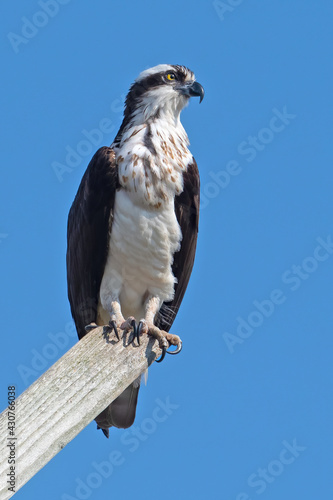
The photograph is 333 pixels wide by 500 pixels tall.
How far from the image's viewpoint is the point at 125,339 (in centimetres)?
333

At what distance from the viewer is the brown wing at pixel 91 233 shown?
6.03 metres

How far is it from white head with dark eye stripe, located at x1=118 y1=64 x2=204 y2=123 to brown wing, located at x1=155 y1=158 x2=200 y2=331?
1.84ft

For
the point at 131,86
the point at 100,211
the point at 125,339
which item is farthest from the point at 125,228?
the point at 125,339

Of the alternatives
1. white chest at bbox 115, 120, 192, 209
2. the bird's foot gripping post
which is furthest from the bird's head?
the bird's foot gripping post

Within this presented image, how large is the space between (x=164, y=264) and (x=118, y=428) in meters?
1.47

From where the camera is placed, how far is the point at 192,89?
6664 millimetres

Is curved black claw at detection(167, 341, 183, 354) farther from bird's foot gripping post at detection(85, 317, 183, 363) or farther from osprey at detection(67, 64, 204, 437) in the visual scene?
osprey at detection(67, 64, 204, 437)

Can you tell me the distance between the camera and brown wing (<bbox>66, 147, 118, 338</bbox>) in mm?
6031

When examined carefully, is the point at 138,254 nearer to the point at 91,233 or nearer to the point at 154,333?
the point at 91,233

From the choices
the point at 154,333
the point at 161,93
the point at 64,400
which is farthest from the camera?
the point at 161,93

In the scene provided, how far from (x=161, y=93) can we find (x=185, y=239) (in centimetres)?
126

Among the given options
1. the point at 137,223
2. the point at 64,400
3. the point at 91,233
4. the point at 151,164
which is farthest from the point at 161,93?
the point at 64,400

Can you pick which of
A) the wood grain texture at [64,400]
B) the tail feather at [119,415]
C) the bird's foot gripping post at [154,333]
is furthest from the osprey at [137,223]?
the wood grain texture at [64,400]

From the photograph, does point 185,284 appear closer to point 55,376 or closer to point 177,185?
point 177,185
